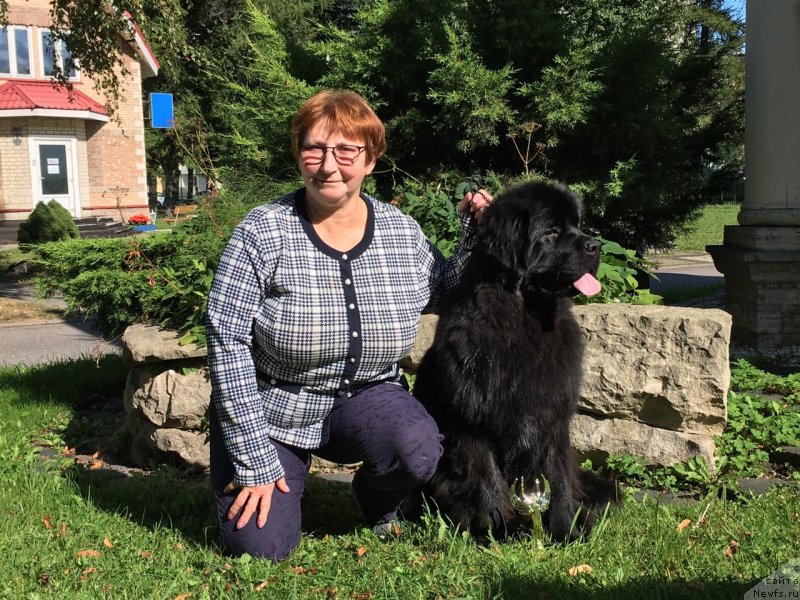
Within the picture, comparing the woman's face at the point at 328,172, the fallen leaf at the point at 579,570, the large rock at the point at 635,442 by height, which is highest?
the woman's face at the point at 328,172

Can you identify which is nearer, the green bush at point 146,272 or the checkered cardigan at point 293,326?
the checkered cardigan at point 293,326

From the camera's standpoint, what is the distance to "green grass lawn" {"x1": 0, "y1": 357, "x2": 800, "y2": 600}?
2.48 m

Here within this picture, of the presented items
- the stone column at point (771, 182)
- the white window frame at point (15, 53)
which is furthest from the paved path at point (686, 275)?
the white window frame at point (15, 53)

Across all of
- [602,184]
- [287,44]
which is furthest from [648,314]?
[287,44]

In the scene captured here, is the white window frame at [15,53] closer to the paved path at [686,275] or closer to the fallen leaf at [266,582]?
the paved path at [686,275]

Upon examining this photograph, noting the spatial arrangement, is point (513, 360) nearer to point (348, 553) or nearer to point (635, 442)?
point (348, 553)

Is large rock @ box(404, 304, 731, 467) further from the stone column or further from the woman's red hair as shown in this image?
the stone column

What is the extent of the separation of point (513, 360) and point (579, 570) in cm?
76

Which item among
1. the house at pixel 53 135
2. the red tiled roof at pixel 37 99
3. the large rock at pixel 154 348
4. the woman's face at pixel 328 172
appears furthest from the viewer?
the house at pixel 53 135

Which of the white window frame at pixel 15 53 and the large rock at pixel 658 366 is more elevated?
the white window frame at pixel 15 53

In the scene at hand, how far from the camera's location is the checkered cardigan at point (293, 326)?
107 inches

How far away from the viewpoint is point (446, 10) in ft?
21.5

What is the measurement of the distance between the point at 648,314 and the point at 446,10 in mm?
3993

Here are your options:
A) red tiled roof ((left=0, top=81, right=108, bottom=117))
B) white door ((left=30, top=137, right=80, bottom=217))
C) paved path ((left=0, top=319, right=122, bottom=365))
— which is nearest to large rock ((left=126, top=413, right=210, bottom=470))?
paved path ((left=0, top=319, right=122, bottom=365))
